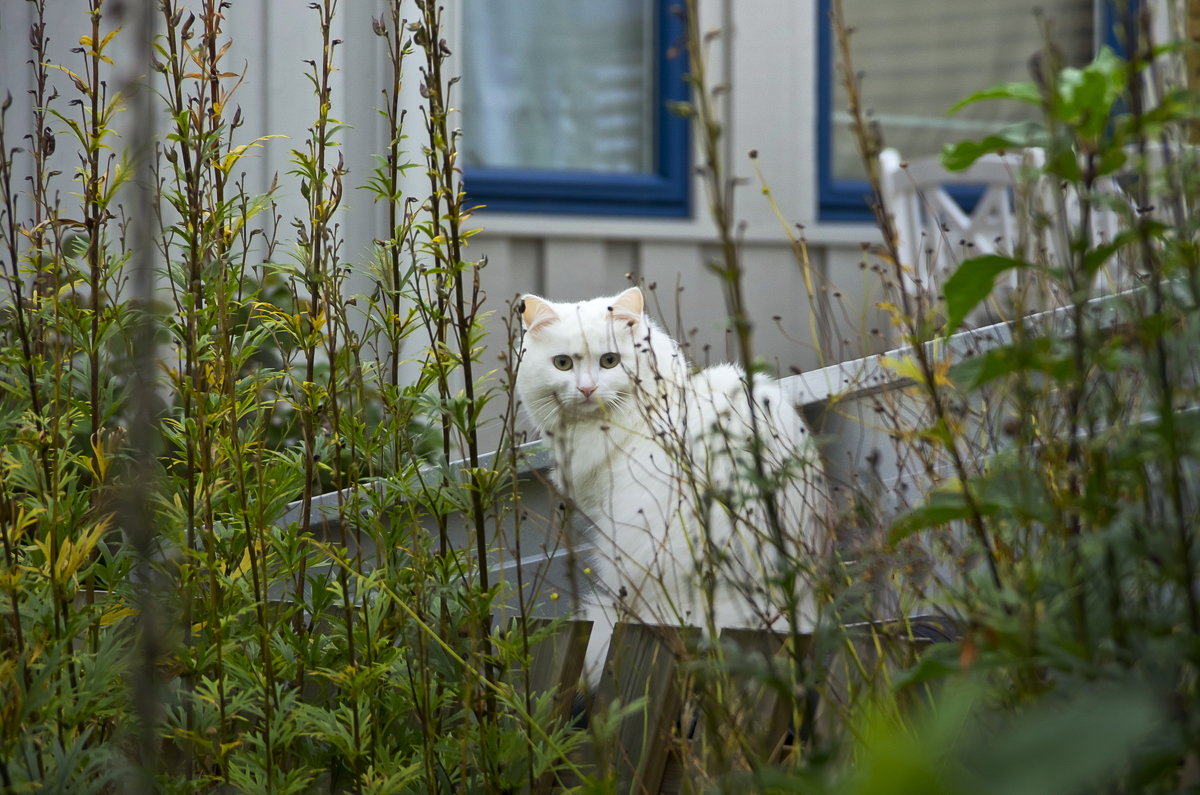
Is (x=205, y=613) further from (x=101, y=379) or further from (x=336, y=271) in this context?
(x=336, y=271)

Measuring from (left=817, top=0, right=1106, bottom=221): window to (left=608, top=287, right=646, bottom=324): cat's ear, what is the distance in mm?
2405

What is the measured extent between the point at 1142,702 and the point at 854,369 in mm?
1653

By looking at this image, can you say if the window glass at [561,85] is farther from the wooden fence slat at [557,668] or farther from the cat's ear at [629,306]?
the wooden fence slat at [557,668]

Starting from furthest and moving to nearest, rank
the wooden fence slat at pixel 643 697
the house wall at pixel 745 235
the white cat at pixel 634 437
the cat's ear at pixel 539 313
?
the house wall at pixel 745 235
the cat's ear at pixel 539 313
the white cat at pixel 634 437
the wooden fence slat at pixel 643 697

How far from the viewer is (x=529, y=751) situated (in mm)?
1479

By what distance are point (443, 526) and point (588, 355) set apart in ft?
4.13

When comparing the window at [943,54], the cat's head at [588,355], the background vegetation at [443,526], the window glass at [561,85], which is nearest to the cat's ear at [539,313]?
the cat's head at [588,355]

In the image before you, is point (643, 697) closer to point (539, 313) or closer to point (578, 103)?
point (539, 313)

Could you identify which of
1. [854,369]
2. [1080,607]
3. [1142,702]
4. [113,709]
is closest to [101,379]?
[113,709]

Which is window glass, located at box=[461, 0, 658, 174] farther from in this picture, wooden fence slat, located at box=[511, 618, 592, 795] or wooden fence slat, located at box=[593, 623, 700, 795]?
wooden fence slat, located at box=[593, 623, 700, 795]

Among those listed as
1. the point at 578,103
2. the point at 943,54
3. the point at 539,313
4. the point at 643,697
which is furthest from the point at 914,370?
the point at 943,54

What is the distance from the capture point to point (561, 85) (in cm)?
435

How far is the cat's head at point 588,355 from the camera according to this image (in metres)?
2.75

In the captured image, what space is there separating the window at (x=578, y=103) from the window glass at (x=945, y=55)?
1071 millimetres
